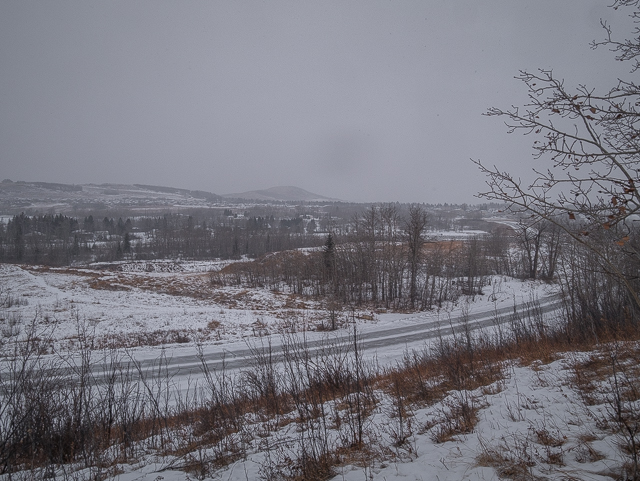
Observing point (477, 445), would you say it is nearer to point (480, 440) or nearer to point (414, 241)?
point (480, 440)

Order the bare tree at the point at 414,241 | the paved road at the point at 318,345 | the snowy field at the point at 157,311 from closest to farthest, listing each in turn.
Answer: the paved road at the point at 318,345, the snowy field at the point at 157,311, the bare tree at the point at 414,241

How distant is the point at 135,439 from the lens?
19.1 ft

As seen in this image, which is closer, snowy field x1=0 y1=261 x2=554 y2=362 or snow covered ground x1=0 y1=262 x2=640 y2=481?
snow covered ground x1=0 y1=262 x2=640 y2=481

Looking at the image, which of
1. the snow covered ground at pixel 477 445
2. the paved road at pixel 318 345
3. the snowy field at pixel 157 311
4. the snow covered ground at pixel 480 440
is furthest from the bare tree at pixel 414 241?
the snow covered ground at pixel 477 445

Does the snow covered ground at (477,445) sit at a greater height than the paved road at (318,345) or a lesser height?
greater

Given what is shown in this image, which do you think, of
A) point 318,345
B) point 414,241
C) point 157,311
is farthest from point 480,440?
point 414,241

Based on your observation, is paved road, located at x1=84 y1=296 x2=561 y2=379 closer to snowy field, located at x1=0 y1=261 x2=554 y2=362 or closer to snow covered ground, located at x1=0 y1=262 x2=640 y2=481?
snowy field, located at x1=0 y1=261 x2=554 y2=362

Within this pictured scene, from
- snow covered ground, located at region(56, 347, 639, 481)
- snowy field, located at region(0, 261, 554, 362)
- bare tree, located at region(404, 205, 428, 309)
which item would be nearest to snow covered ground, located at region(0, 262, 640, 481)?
snow covered ground, located at region(56, 347, 639, 481)

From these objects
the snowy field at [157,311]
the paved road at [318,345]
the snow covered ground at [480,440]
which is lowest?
the snowy field at [157,311]

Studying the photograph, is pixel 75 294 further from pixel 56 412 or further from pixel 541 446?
pixel 541 446

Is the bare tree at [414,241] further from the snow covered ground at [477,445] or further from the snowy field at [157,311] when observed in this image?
the snow covered ground at [477,445]

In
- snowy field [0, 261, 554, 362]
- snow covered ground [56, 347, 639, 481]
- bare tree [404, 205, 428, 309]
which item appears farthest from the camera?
bare tree [404, 205, 428, 309]

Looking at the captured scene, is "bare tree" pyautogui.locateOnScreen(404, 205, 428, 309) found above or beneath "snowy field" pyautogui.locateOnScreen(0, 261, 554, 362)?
above

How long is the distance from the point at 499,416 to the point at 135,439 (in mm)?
6259
